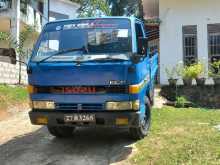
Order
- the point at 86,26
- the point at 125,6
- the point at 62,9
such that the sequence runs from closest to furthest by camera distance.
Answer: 1. the point at 86,26
2. the point at 62,9
3. the point at 125,6

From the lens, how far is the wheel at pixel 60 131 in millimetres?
10773

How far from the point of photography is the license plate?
9.20m

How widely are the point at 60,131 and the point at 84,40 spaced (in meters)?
2.11

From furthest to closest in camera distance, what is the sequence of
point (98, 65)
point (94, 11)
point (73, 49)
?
point (94, 11) → point (73, 49) → point (98, 65)

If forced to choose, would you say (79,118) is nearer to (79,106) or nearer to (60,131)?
(79,106)

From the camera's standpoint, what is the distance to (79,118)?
9258 mm

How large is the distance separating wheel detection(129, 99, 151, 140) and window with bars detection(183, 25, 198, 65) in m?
11.9

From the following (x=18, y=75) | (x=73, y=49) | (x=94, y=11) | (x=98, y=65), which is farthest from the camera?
(x=94, y=11)

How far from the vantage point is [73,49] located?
977 cm

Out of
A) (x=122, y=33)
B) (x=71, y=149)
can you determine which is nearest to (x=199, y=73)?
(x=122, y=33)

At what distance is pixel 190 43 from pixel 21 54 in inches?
277

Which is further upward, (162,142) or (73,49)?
(73,49)

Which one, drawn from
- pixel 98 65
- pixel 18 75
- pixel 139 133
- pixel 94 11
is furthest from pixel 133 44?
pixel 94 11

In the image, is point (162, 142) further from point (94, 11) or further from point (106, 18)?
point (94, 11)
